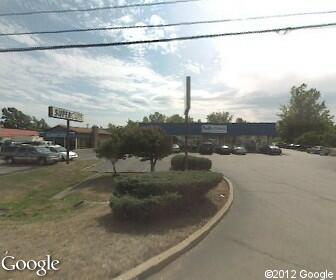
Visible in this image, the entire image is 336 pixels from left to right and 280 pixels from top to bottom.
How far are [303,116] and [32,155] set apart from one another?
78837mm

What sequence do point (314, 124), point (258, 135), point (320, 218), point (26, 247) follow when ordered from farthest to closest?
point (314, 124) < point (258, 135) < point (320, 218) < point (26, 247)

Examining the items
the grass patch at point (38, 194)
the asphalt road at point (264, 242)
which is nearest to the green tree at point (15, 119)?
the grass patch at point (38, 194)

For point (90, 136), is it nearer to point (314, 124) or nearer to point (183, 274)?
point (314, 124)

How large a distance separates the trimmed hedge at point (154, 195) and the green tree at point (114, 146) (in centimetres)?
1335

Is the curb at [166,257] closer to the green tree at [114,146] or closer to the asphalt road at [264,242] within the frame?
the asphalt road at [264,242]

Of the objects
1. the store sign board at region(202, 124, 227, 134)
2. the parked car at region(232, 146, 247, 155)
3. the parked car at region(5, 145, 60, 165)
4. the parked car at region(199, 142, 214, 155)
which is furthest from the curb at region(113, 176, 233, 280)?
the store sign board at region(202, 124, 227, 134)

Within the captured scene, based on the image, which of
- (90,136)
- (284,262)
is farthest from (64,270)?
(90,136)

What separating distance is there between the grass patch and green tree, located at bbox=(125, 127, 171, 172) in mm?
4646

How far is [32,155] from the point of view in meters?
37.7

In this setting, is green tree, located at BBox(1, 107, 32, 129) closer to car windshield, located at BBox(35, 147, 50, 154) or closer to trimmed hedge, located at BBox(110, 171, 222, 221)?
car windshield, located at BBox(35, 147, 50, 154)

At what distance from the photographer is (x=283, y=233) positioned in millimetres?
9164

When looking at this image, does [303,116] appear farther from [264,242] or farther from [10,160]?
[264,242]

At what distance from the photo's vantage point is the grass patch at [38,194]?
15695mm

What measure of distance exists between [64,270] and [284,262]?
11.7 feet
